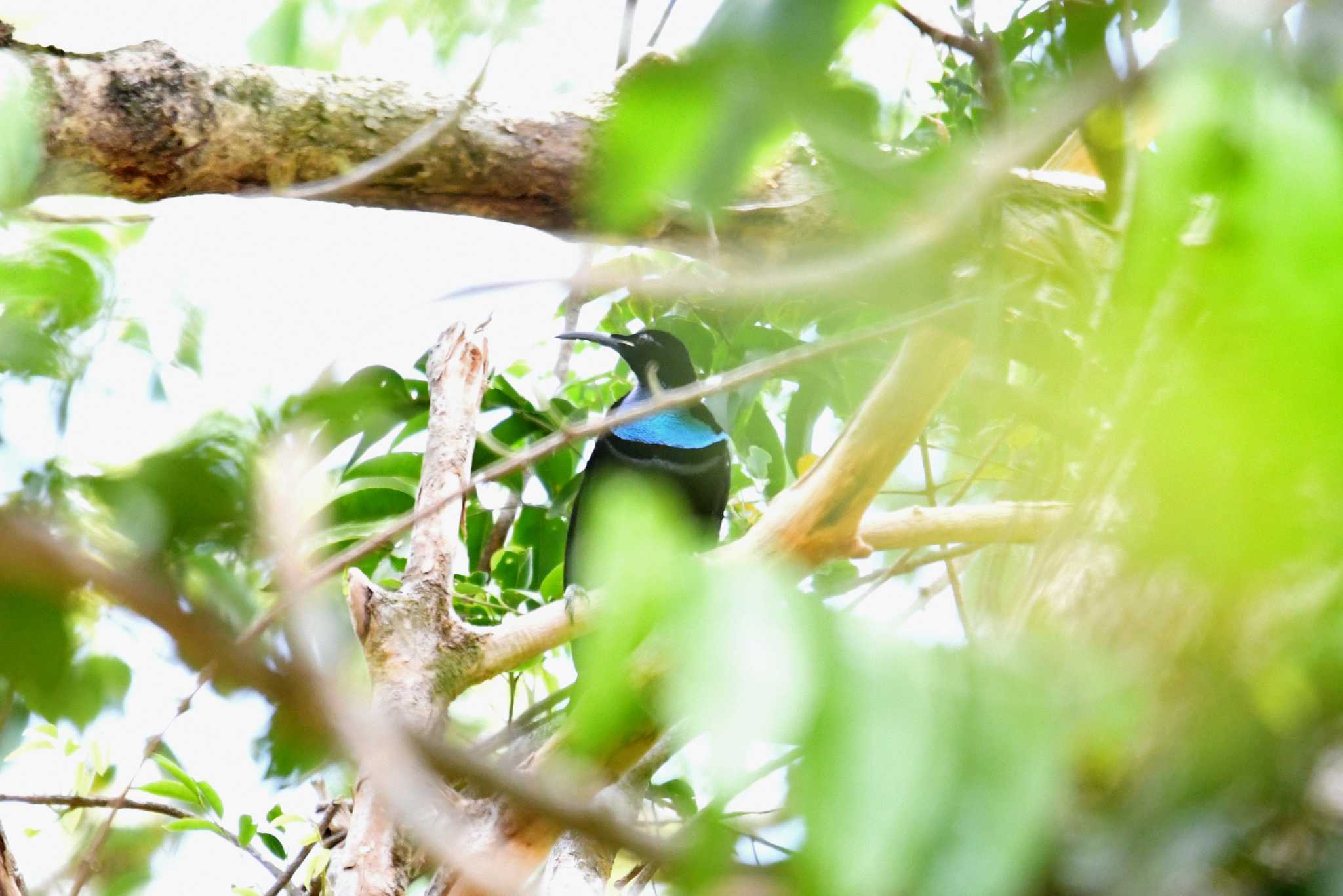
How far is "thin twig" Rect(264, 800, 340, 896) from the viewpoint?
6.16 ft

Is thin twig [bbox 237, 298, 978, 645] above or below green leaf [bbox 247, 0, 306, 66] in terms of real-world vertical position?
below

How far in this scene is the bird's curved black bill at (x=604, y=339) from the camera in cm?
294

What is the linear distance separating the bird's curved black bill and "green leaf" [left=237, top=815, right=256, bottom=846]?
134 cm

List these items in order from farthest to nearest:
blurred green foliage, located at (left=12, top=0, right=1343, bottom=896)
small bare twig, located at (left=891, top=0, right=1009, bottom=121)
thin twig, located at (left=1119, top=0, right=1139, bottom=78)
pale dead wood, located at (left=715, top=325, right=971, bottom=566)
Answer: pale dead wood, located at (left=715, top=325, right=971, bottom=566), small bare twig, located at (left=891, top=0, right=1009, bottom=121), thin twig, located at (left=1119, top=0, right=1139, bottom=78), blurred green foliage, located at (left=12, top=0, right=1343, bottom=896)

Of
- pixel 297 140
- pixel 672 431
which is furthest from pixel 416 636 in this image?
pixel 672 431

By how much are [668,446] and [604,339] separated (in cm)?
32

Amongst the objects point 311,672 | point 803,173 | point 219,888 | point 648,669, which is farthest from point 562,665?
point 311,672

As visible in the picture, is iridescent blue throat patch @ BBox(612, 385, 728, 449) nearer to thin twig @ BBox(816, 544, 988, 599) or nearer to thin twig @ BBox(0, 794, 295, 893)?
thin twig @ BBox(816, 544, 988, 599)

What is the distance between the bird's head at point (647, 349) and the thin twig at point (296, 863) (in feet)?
4.48

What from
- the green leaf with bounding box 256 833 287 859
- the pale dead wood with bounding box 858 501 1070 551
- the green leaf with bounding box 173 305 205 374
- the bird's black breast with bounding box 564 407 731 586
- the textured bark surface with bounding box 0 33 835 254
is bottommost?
the green leaf with bounding box 256 833 287 859

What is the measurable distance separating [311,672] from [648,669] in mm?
312

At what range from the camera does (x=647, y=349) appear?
312 centimetres

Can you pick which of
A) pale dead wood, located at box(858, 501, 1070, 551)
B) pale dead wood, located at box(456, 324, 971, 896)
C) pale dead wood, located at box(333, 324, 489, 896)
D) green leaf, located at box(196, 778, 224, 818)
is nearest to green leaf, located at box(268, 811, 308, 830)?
green leaf, located at box(196, 778, 224, 818)

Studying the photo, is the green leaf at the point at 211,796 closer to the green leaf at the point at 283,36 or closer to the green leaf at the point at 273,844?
the green leaf at the point at 273,844
